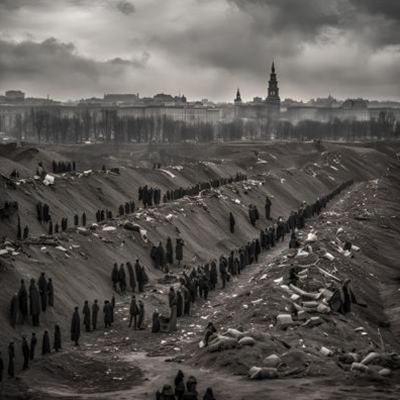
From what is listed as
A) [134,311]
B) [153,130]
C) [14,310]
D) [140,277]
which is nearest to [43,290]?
[14,310]

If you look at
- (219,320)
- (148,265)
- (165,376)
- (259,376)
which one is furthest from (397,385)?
(148,265)

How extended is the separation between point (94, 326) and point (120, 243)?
27.7ft

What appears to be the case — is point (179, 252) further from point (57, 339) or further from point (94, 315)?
point (57, 339)

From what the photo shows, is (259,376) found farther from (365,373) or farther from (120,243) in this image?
(120,243)

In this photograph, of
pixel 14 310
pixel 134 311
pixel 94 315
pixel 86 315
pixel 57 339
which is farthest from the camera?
pixel 134 311

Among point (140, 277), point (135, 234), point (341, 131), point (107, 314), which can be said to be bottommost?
point (107, 314)

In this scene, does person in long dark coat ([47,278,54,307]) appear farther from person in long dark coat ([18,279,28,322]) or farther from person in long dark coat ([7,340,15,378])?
person in long dark coat ([7,340,15,378])

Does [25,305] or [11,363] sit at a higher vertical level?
[25,305]

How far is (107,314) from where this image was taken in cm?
2331

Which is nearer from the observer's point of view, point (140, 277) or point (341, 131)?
point (140, 277)

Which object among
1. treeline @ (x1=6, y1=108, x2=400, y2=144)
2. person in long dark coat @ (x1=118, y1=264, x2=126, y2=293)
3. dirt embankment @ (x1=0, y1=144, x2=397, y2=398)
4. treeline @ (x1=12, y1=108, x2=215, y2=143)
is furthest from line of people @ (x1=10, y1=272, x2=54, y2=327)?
treeline @ (x1=12, y1=108, x2=215, y2=143)

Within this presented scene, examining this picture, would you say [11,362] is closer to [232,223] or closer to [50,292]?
[50,292]

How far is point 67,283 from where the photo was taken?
2545 cm

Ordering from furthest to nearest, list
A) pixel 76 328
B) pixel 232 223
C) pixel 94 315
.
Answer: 1. pixel 232 223
2. pixel 94 315
3. pixel 76 328
